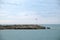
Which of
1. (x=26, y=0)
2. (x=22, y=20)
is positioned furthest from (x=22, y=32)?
(x=26, y=0)

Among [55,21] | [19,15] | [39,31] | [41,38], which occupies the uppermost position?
[19,15]

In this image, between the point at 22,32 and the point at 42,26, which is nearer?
the point at 42,26

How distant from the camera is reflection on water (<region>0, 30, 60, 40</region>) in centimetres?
361

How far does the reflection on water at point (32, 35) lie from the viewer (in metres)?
3.61

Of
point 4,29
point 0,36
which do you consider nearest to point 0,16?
point 4,29

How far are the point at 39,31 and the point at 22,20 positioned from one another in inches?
24.6

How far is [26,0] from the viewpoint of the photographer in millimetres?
3348

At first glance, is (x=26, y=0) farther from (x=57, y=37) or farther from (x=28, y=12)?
(x=57, y=37)

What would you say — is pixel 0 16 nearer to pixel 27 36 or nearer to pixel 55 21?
pixel 27 36

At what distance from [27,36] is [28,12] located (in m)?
0.79

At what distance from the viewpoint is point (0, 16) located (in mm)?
3361

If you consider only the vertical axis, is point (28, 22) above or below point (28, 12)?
below

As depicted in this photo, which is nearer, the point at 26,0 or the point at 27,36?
the point at 26,0

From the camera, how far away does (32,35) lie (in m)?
3.73
